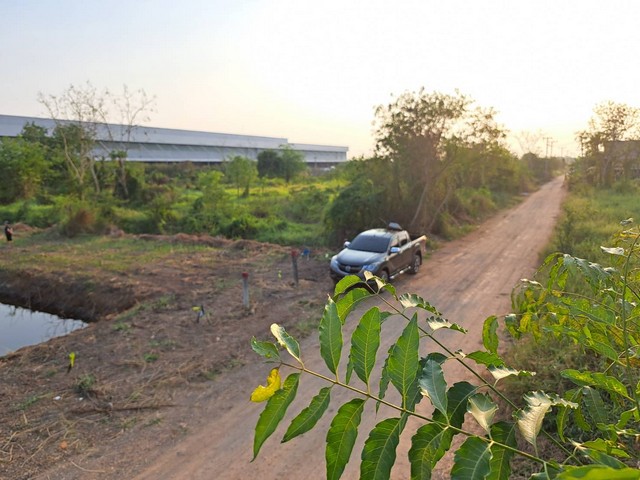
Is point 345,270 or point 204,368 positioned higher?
point 345,270

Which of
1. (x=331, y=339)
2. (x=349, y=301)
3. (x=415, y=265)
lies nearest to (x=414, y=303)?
(x=349, y=301)

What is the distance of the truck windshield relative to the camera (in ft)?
39.7

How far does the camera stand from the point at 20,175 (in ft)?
113

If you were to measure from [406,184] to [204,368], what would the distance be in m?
13.2

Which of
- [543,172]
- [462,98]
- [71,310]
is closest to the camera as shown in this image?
[71,310]

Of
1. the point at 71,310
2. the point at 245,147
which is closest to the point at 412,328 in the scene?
the point at 71,310

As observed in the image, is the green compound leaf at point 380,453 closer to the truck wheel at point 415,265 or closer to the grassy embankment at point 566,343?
the grassy embankment at point 566,343

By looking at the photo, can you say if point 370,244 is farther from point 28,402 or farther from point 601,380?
point 601,380

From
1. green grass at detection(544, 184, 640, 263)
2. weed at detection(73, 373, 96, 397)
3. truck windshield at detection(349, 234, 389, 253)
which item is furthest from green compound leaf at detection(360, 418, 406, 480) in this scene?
truck windshield at detection(349, 234, 389, 253)

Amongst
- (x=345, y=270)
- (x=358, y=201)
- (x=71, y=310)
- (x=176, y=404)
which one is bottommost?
(x=71, y=310)

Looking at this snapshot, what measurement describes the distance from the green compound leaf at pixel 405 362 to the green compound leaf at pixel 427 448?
3.5 inches

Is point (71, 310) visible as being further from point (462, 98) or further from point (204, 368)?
point (462, 98)

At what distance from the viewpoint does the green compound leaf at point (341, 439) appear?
1.17 metres

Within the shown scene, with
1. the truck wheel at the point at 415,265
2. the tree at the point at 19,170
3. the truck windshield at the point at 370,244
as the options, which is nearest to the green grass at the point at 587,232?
the truck wheel at the point at 415,265
